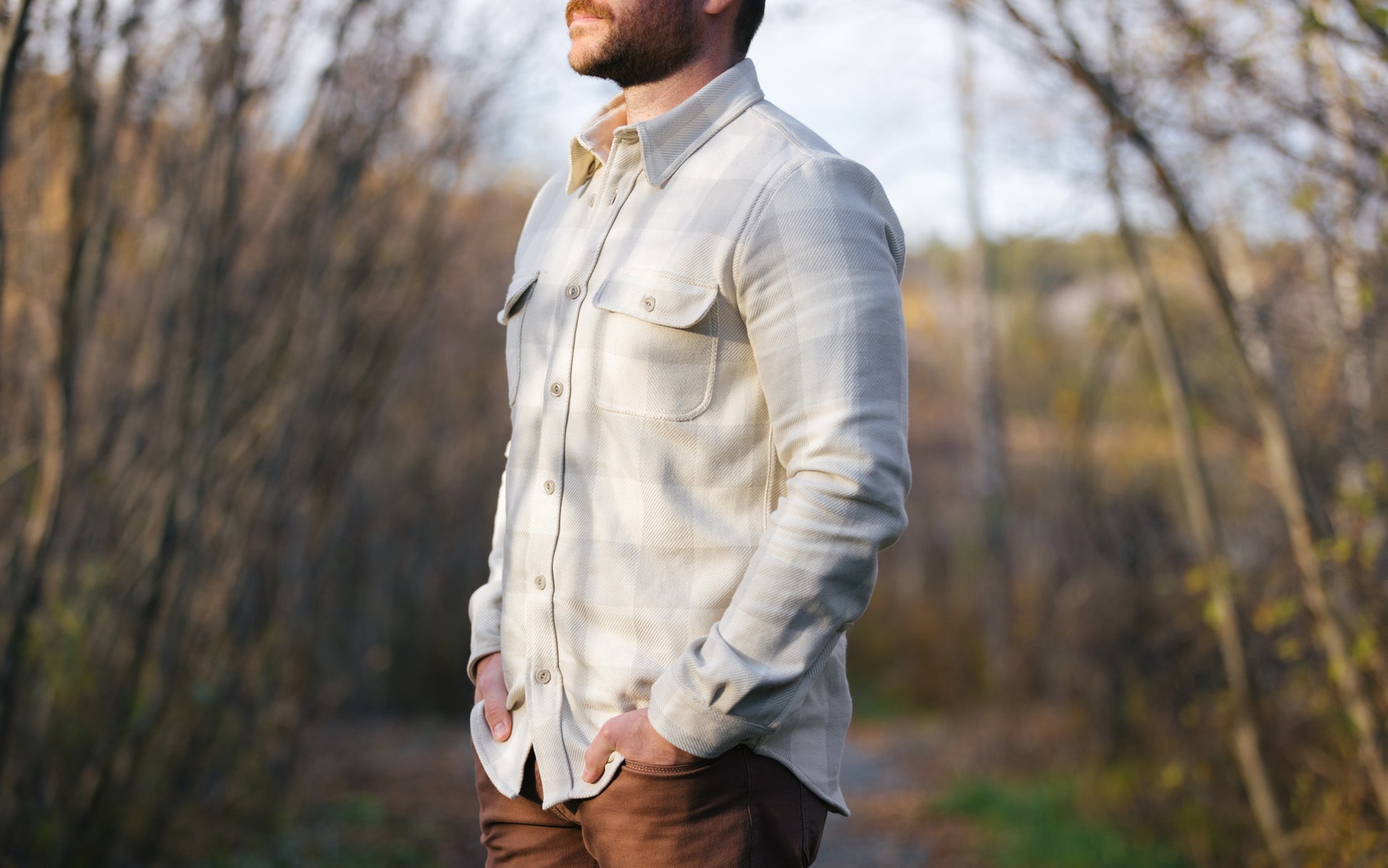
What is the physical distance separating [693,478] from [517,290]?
1.50 feet

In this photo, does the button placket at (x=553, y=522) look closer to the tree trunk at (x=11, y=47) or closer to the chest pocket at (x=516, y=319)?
the chest pocket at (x=516, y=319)

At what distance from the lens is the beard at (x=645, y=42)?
1.59 metres

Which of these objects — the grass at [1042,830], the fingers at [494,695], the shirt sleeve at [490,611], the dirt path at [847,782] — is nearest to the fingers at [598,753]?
the fingers at [494,695]

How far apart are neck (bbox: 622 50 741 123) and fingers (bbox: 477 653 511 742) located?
81 cm

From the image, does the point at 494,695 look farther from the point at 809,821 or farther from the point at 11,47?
the point at 11,47

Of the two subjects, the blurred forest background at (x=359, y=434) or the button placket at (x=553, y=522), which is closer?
the button placket at (x=553, y=522)

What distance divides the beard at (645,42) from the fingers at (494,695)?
85 cm

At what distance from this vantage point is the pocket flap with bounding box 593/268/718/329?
1.45 metres

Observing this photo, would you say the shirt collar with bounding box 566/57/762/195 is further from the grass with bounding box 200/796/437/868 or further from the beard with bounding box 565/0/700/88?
the grass with bounding box 200/796/437/868

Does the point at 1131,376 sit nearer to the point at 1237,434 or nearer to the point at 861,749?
the point at 861,749

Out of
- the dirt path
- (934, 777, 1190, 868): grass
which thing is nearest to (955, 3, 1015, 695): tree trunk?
the dirt path

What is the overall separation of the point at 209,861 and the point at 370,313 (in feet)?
7.23

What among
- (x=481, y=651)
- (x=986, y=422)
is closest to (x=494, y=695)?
(x=481, y=651)

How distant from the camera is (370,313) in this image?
191 inches
